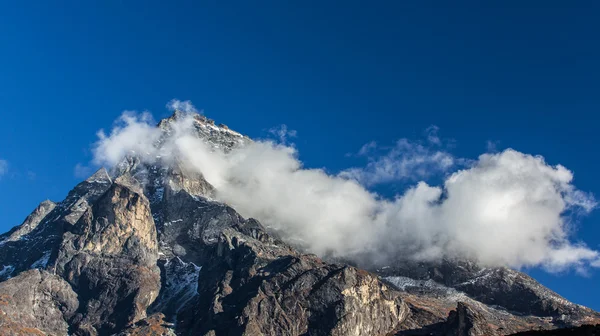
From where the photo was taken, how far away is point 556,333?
395 ft

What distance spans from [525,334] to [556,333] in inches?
→ 285

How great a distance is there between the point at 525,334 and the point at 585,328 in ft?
35.2

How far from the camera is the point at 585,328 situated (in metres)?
121

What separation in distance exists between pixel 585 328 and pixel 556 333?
5.46 metres

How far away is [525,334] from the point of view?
127m
